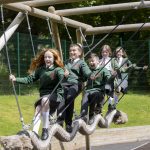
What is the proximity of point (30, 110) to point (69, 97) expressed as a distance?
664cm

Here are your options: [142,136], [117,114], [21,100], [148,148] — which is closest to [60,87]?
[117,114]

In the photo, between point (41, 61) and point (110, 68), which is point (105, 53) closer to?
point (110, 68)

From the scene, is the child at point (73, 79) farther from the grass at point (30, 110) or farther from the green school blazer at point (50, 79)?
A: the grass at point (30, 110)

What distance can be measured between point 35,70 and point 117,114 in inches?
99.0

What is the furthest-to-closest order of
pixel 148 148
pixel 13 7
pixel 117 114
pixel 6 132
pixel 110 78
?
pixel 6 132
pixel 148 148
pixel 117 114
pixel 110 78
pixel 13 7

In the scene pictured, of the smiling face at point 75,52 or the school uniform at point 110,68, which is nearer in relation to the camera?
the smiling face at point 75,52

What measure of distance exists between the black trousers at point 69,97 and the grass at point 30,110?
11.3 ft

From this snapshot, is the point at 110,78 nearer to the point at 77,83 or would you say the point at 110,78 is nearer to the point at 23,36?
the point at 77,83

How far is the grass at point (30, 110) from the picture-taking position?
12.0 meters

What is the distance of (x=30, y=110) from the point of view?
1393 centimetres

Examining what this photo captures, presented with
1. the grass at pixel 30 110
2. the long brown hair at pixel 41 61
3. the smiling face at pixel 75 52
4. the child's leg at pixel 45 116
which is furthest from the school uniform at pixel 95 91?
the grass at pixel 30 110

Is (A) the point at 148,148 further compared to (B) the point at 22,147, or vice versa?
(A) the point at 148,148

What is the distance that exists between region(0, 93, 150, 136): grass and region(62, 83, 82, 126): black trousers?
3.45 m

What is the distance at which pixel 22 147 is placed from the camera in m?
5.61
